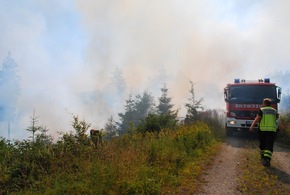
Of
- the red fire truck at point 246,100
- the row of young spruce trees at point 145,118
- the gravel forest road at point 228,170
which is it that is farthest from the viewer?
the red fire truck at point 246,100

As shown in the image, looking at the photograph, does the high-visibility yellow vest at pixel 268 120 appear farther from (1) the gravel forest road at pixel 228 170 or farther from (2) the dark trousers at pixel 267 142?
(1) the gravel forest road at pixel 228 170

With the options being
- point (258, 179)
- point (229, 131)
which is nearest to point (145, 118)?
point (229, 131)

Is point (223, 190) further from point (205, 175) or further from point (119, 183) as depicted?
point (119, 183)

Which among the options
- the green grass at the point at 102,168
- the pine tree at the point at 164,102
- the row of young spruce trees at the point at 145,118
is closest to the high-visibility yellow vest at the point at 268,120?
the green grass at the point at 102,168

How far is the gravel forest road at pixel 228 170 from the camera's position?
5900mm

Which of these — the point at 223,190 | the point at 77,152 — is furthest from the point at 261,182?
the point at 77,152

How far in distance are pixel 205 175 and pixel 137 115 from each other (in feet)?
151

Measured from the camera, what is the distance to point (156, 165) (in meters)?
7.00

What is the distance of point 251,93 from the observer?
13875 millimetres

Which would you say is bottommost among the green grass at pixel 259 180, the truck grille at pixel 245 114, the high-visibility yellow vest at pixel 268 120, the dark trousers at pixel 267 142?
the green grass at pixel 259 180

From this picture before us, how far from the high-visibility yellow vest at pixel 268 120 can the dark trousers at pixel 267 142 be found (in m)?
0.12

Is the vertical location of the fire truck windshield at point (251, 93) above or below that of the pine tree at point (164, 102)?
below

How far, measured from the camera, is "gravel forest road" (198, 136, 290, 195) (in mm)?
5900

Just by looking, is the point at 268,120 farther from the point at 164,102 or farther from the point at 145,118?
the point at 164,102
